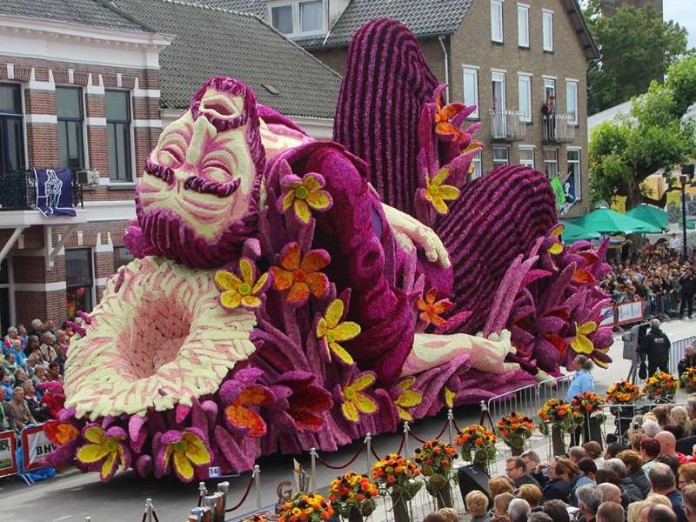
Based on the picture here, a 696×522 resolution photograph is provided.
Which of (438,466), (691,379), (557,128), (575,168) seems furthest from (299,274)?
(575,168)

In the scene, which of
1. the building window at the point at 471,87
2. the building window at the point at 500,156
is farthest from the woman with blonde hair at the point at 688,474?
the building window at the point at 500,156

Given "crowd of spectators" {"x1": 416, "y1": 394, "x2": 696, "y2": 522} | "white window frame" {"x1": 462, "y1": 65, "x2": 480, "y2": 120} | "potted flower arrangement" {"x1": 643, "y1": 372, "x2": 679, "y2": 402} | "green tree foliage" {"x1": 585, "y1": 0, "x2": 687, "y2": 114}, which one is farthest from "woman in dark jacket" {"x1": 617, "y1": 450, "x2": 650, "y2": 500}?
"green tree foliage" {"x1": 585, "y1": 0, "x2": 687, "y2": 114}

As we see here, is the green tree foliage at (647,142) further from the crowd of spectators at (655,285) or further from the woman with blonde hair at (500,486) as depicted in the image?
the woman with blonde hair at (500,486)

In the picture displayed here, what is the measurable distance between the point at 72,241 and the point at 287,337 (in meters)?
10.1

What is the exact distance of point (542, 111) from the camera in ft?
141

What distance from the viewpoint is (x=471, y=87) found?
129 feet

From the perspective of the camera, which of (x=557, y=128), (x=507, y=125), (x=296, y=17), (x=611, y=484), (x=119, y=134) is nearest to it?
(x=611, y=484)

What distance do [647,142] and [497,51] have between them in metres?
10.2

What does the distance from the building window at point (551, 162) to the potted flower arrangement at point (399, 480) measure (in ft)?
99.4

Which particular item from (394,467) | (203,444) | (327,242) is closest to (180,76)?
(327,242)

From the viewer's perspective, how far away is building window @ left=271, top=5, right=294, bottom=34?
40344 millimetres

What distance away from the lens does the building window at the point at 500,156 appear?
40.8 meters

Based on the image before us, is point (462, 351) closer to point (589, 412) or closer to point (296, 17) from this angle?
point (589, 412)

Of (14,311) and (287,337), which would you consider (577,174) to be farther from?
(287,337)
